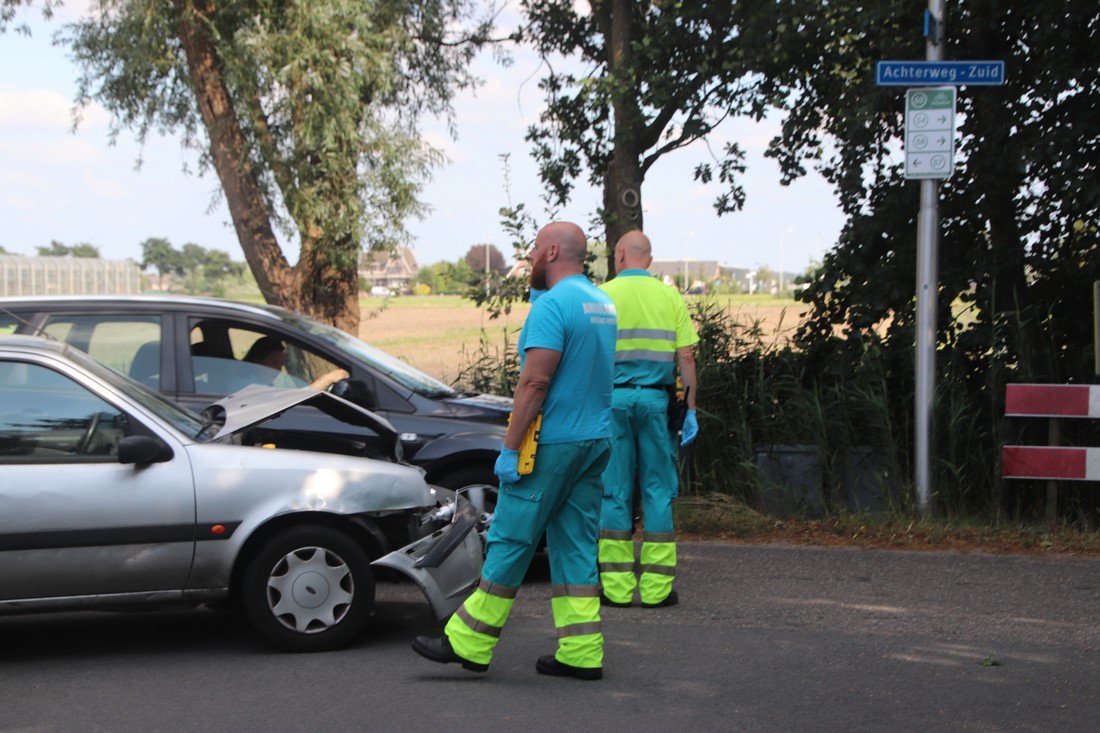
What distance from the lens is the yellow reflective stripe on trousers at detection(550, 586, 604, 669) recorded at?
5.53m

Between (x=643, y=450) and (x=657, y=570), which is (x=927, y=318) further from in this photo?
(x=657, y=570)

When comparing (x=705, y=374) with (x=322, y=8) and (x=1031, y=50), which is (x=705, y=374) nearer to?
(x=1031, y=50)

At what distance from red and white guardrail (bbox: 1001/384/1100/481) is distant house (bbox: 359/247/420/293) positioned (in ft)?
23.4

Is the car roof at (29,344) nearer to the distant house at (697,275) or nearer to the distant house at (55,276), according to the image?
the distant house at (697,275)

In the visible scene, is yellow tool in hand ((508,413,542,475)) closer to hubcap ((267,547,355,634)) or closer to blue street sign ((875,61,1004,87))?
hubcap ((267,547,355,634))

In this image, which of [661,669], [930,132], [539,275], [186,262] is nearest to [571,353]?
[539,275]

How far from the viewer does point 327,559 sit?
234 inches

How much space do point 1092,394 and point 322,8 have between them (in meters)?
7.96

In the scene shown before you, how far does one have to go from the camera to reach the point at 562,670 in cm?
563

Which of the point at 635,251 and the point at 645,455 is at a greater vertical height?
the point at 635,251

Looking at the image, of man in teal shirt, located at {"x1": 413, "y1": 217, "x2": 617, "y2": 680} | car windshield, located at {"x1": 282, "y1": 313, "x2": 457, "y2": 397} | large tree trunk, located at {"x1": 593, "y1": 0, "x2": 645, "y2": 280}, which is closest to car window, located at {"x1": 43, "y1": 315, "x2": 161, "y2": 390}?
car windshield, located at {"x1": 282, "y1": 313, "x2": 457, "y2": 397}

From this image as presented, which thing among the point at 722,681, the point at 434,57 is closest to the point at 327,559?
the point at 722,681

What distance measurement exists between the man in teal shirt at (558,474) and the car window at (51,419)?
67.3 inches

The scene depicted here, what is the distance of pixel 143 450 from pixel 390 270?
9.42 meters
